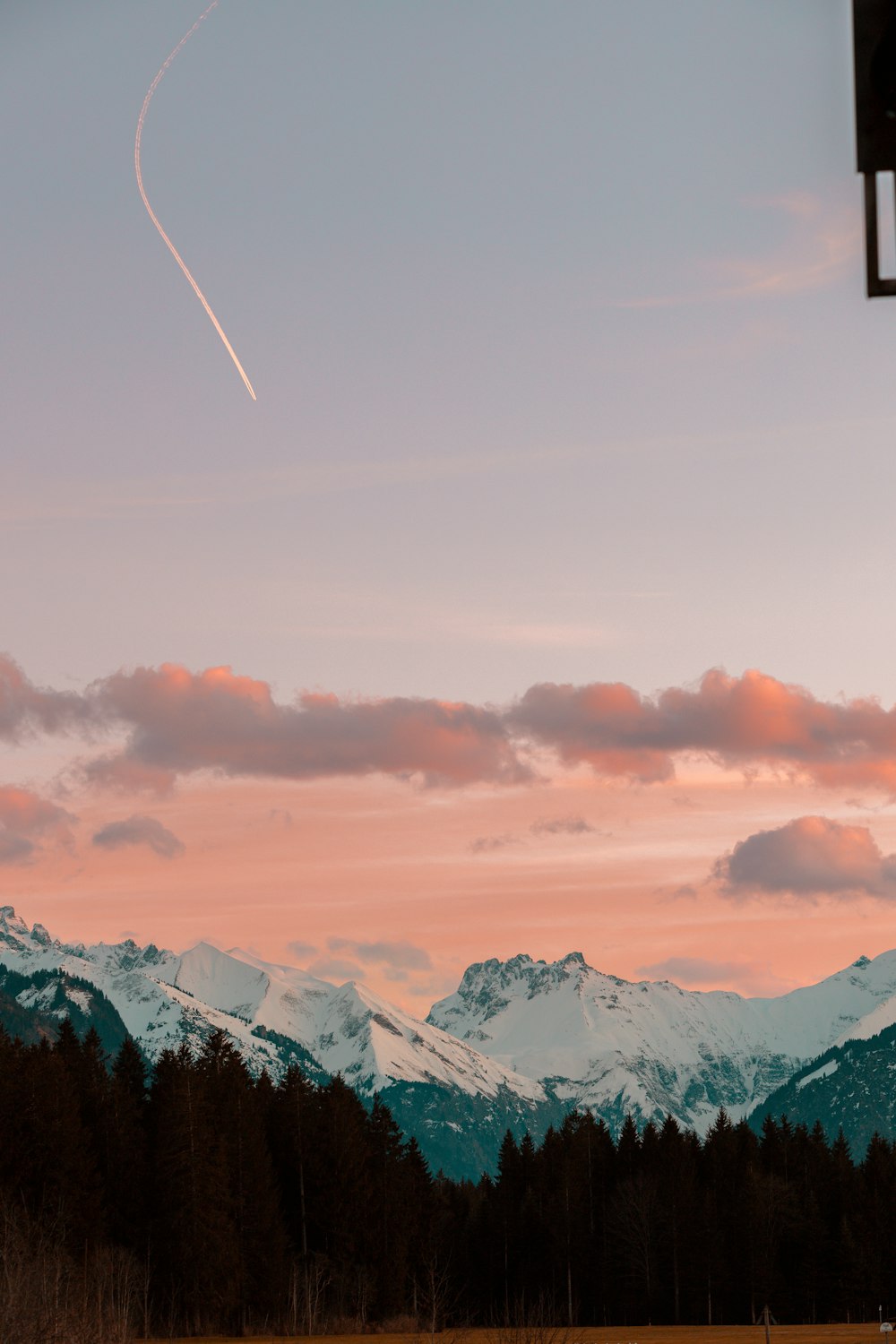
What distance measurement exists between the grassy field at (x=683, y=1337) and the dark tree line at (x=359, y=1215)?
16.6 ft

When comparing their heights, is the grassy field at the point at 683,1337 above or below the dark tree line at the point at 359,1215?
below

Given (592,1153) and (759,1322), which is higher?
(592,1153)

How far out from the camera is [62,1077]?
96.6m

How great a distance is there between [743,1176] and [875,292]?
128 meters

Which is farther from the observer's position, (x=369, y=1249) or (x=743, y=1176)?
(x=743, y=1176)

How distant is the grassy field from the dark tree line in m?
5.07

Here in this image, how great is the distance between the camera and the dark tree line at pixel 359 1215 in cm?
9100

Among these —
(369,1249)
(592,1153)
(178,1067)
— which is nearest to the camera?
(178,1067)

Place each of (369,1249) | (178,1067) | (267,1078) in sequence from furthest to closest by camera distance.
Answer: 1. (267,1078)
2. (369,1249)
3. (178,1067)

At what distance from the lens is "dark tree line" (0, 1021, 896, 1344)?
9100 cm

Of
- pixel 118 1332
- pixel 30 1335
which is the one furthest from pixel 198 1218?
pixel 30 1335

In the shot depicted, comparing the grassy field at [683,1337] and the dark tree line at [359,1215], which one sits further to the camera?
the dark tree line at [359,1215]

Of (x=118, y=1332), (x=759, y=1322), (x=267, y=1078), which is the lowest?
(x=759, y=1322)

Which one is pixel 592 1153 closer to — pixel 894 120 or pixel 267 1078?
pixel 267 1078
